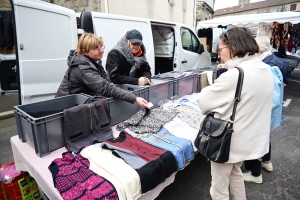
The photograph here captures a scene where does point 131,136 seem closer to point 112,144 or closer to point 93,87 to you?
point 112,144

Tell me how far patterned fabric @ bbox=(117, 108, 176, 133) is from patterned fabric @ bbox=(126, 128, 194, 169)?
0.26ft

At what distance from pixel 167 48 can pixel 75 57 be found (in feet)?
13.0

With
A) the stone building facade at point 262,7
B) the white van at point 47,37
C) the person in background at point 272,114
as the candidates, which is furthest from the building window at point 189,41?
the stone building facade at point 262,7

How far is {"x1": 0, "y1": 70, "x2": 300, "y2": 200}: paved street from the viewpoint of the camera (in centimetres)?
233

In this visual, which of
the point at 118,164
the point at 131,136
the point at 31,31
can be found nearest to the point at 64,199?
the point at 118,164

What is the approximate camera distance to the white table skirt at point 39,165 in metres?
1.37

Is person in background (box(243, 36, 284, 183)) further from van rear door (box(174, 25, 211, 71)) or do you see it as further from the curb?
the curb

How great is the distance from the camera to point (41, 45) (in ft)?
10.4

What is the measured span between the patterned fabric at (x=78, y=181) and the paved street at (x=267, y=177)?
119 centimetres

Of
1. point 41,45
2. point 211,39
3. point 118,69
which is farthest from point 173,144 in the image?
point 211,39

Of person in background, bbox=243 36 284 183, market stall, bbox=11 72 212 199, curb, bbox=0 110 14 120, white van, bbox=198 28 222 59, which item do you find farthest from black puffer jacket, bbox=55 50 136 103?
white van, bbox=198 28 222 59

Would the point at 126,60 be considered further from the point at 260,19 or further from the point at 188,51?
the point at 260,19

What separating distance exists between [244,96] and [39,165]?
154 cm

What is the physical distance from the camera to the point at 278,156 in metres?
3.11
